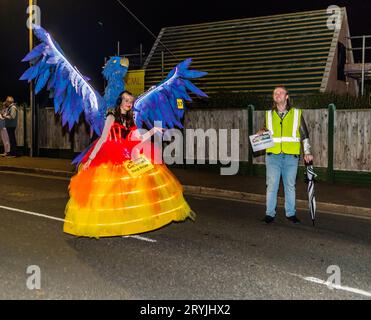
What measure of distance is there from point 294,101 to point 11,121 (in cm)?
1004

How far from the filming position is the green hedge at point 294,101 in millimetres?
12434

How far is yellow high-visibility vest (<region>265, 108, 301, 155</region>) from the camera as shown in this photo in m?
7.87

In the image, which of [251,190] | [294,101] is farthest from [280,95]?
[294,101]

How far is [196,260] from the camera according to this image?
6047 millimetres

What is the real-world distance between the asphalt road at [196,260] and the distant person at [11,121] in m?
10.0

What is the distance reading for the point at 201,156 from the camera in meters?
14.7

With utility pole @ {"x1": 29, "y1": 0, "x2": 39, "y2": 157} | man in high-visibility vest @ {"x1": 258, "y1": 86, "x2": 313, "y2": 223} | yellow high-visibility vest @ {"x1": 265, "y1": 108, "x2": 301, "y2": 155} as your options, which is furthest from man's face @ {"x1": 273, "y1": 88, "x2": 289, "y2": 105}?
utility pole @ {"x1": 29, "y1": 0, "x2": 39, "y2": 157}

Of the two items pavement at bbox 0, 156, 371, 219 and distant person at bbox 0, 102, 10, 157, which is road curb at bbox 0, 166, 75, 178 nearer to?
pavement at bbox 0, 156, 371, 219

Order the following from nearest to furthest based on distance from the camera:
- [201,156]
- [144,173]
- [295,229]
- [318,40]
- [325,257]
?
[325,257] < [144,173] < [295,229] < [201,156] < [318,40]

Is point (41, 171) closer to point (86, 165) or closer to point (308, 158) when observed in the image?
point (86, 165)
